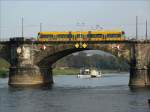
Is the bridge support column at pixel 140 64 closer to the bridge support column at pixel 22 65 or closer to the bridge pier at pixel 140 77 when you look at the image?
the bridge pier at pixel 140 77

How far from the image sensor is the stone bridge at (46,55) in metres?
106

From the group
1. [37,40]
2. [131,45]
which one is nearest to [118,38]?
[131,45]

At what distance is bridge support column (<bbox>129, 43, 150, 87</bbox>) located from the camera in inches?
4154

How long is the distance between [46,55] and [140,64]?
18.4 m

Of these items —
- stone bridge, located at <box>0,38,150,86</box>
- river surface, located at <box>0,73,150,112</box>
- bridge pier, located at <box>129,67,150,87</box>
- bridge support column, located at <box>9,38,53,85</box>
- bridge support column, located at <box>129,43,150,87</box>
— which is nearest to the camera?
river surface, located at <box>0,73,150,112</box>

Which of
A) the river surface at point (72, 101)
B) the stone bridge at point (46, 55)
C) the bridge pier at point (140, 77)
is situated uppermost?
the stone bridge at point (46, 55)

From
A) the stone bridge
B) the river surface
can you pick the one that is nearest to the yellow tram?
the stone bridge

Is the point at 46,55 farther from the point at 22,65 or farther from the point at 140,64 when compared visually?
the point at 140,64

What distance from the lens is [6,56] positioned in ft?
377

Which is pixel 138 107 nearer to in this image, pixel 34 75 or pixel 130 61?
pixel 130 61

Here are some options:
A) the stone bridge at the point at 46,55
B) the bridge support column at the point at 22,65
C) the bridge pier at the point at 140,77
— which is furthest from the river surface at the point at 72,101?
the bridge support column at the point at 22,65

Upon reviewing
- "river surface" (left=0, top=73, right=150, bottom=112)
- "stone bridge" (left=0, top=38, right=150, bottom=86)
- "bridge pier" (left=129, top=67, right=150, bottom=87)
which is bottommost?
"river surface" (left=0, top=73, right=150, bottom=112)

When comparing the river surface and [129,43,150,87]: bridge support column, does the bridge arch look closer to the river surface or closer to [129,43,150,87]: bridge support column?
[129,43,150,87]: bridge support column

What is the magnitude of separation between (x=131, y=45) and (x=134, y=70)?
458 centimetres
